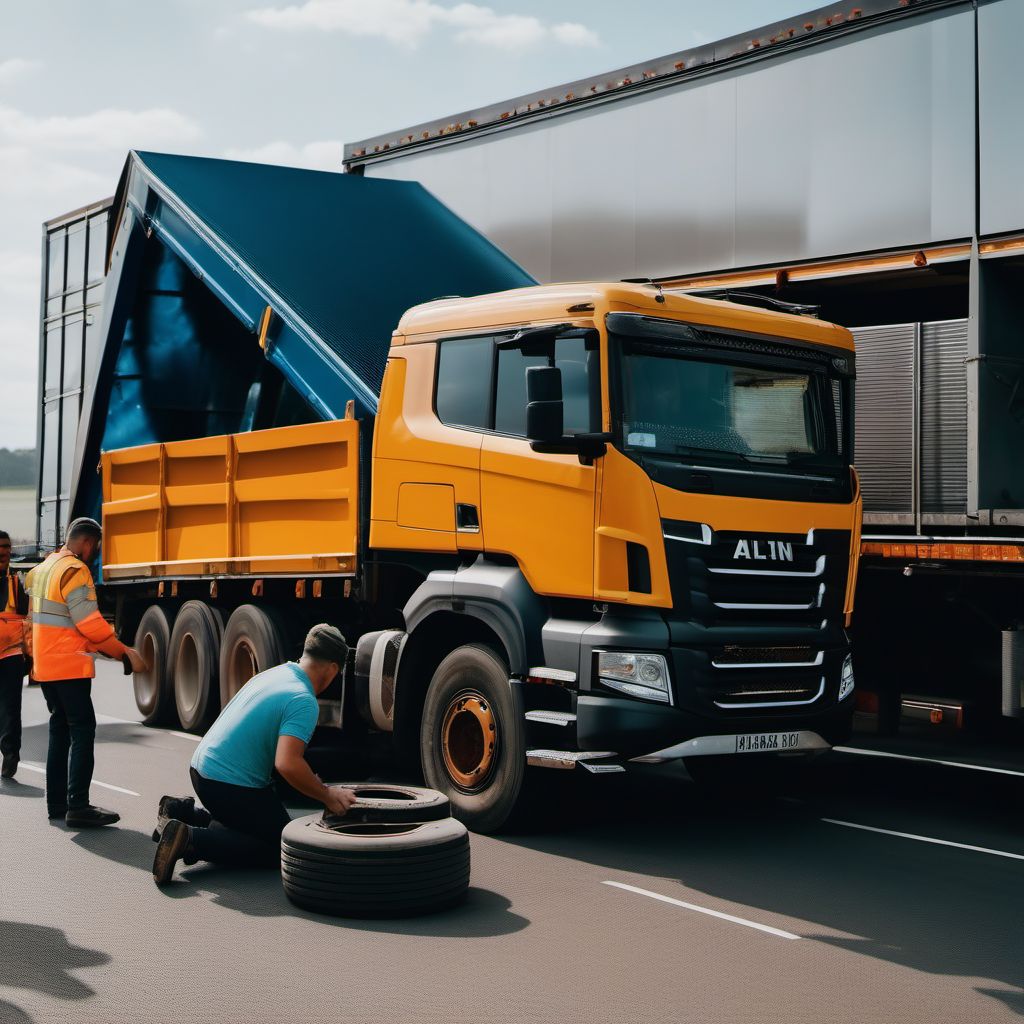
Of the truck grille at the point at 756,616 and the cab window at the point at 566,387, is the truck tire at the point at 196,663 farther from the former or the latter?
the truck grille at the point at 756,616

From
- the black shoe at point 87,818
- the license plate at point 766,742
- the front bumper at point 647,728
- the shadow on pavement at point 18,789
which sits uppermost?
the front bumper at point 647,728

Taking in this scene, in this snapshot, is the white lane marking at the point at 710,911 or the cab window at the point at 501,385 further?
the cab window at the point at 501,385

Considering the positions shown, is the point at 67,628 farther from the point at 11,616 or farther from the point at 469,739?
the point at 469,739

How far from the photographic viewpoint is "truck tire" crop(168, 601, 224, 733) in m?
11.8

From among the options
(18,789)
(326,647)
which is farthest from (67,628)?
(326,647)

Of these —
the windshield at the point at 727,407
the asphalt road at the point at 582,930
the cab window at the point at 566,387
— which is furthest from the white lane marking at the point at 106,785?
the windshield at the point at 727,407

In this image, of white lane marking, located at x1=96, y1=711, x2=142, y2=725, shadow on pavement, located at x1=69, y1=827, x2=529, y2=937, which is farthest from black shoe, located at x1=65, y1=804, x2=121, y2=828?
white lane marking, located at x1=96, y1=711, x2=142, y2=725

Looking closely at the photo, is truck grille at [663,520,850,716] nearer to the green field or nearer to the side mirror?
the side mirror

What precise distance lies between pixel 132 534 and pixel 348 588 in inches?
163

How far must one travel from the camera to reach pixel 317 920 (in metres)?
6.20

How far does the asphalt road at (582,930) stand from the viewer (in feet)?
16.8

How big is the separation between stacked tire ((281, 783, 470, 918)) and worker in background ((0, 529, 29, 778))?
3.91m

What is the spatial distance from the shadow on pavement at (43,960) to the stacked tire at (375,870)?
100 cm

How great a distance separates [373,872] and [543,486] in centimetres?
262
